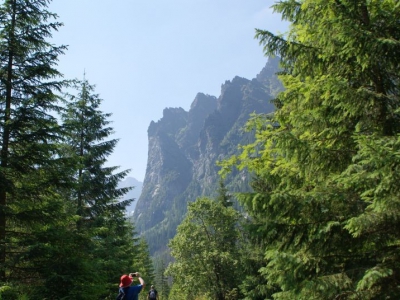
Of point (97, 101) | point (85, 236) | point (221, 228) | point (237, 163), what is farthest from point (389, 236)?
point (221, 228)

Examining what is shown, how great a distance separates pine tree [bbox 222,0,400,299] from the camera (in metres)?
5.12

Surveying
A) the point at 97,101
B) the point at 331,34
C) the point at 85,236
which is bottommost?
the point at 85,236

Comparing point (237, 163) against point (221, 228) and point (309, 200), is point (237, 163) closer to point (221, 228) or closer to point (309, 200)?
point (309, 200)

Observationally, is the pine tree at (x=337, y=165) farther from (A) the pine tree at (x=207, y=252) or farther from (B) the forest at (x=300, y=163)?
(A) the pine tree at (x=207, y=252)

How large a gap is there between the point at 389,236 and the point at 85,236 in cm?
929

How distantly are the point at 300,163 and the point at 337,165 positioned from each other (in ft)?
2.34

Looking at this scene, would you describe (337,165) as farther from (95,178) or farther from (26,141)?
(95,178)

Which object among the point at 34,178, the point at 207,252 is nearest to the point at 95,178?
the point at 34,178

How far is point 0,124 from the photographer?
33.1ft

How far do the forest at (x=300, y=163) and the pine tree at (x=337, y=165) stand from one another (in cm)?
2

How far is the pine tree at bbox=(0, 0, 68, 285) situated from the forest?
4 cm

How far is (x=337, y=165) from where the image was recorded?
6.19 meters

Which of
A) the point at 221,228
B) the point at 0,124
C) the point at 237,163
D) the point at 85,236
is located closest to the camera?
the point at 237,163

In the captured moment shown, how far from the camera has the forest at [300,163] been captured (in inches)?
204
